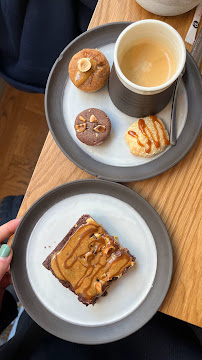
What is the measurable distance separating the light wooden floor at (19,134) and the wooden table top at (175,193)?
0.64 m

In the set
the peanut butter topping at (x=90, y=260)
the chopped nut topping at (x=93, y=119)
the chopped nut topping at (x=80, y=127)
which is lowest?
the peanut butter topping at (x=90, y=260)

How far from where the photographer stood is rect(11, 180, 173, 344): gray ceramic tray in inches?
33.6

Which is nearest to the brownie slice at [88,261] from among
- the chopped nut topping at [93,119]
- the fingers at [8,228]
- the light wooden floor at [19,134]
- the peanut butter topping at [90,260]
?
the peanut butter topping at [90,260]

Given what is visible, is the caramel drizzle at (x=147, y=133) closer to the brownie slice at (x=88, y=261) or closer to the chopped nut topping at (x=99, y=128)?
the chopped nut topping at (x=99, y=128)

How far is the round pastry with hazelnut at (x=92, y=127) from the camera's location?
84 centimetres

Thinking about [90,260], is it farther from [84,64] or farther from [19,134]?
[19,134]

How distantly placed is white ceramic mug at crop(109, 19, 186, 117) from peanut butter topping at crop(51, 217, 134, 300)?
286 mm

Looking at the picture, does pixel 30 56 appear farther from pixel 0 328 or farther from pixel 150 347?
pixel 150 347

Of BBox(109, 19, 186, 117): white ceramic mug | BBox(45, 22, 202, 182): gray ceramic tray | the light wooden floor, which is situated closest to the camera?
BBox(109, 19, 186, 117): white ceramic mug

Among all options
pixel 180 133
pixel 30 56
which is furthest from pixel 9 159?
pixel 180 133

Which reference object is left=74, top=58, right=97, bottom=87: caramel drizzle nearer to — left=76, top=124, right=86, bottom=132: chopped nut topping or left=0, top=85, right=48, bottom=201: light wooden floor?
left=76, top=124, right=86, bottom=132: chopped nut topping

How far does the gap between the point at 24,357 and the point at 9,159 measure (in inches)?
30.2

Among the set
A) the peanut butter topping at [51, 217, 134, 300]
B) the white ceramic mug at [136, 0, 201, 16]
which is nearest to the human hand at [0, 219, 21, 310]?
the peanut butter topping at [51, 217, 134, 300]

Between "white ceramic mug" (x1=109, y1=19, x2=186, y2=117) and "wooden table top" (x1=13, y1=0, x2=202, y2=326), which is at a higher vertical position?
"white ceramic mug" (x1=109, y1=19, x2=186, y2=117)
